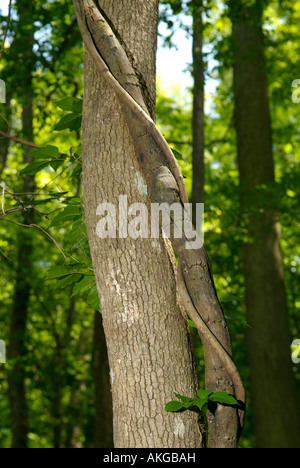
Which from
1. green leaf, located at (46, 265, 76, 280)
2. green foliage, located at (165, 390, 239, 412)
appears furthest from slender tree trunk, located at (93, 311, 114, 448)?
green foliage, located at (165, 390, 239, 412)

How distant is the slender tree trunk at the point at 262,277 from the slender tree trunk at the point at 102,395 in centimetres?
207

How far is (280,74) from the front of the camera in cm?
1029

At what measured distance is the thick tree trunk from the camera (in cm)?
160

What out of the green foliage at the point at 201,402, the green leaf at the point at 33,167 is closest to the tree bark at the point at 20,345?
the green leaf at the point at 33,167

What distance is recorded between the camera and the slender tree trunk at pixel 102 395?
677cm

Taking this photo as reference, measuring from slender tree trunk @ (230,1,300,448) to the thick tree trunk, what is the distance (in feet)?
15.9

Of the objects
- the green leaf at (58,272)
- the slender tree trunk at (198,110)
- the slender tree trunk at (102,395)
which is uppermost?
the slender tree trunk at (198,110)

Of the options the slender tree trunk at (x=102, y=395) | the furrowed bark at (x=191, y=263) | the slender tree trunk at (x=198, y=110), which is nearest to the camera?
the furrowed bark at (x=191, y=263)

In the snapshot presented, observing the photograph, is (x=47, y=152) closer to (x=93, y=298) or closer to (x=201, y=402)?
(x=93, y=298)

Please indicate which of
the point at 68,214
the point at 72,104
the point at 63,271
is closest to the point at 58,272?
the point at 63,271

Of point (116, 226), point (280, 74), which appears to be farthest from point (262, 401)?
point (280, 74)

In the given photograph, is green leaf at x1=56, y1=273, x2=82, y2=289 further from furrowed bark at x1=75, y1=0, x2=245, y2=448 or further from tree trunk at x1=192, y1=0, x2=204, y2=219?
tree trunk at x1=192, y1=0, x2=204, y2=219

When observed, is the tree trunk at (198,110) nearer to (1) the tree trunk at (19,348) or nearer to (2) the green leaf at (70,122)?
(2) the green leaf at (70,122)
